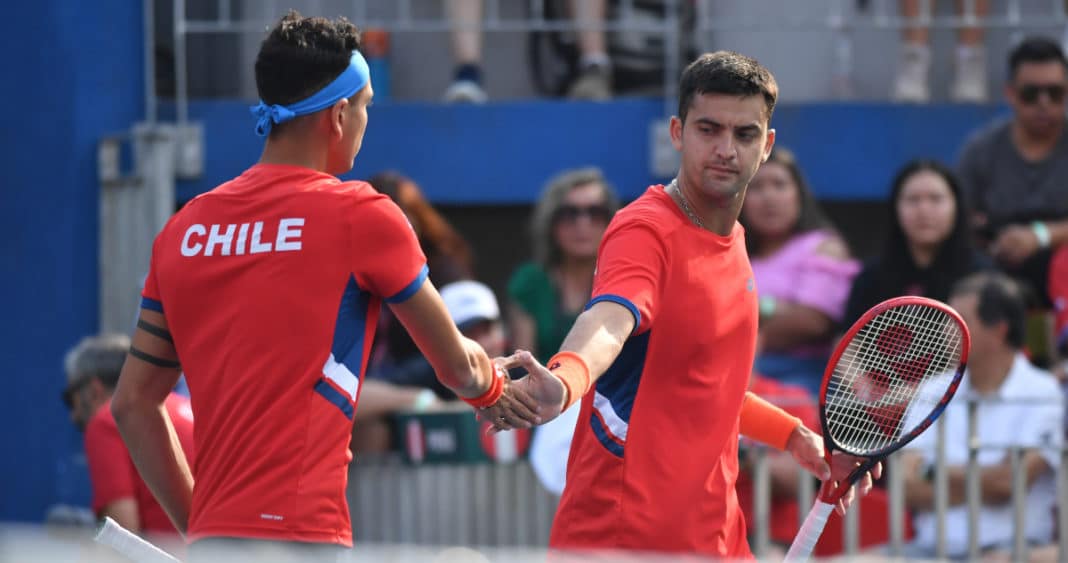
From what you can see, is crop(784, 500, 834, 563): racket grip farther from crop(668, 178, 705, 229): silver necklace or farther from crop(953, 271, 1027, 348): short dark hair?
crop(953, 271, 1027, 348): short dark hair

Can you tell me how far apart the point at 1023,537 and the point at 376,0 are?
15.9 feet

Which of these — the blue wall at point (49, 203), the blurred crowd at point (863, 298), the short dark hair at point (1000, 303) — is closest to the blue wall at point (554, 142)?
the blue wall at point (49, 203)

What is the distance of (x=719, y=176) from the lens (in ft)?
13.1

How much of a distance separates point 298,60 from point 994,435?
4139mm

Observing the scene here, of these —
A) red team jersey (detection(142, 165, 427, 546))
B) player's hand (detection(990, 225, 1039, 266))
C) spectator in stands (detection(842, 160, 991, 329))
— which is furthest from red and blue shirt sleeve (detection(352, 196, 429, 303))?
player's hand (detection(990, 225, 1039, 266))

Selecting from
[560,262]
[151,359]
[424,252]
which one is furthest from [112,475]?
[151,359]

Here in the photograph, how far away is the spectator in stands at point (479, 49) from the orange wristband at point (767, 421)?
4736 mm

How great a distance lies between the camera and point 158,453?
3.86 m

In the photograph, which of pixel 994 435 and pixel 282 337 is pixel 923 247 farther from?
pixel 282 337

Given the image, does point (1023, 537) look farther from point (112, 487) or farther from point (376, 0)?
point (376, 0)

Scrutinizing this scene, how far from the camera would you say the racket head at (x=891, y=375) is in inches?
162

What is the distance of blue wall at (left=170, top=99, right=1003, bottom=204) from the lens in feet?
29.6

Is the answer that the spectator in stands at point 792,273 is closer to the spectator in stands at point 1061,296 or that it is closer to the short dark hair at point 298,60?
the spectator in stands at point 1061,296

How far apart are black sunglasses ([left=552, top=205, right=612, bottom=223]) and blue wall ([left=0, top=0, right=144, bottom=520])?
9.31 ft
